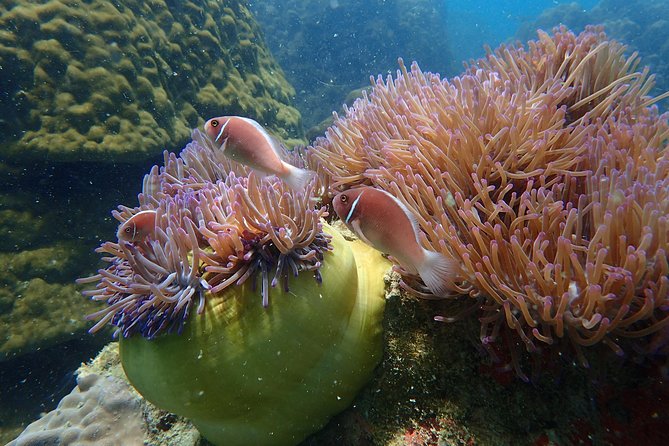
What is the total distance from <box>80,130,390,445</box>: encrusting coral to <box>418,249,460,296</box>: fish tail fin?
2.12ft

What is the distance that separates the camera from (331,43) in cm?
1920

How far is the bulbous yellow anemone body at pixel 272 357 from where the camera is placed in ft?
6.64

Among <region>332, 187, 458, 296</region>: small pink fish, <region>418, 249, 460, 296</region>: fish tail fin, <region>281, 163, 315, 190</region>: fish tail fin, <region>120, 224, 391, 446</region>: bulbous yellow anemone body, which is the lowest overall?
<region>120, 224, 391, 446</region>: bulbous yellow anemone body

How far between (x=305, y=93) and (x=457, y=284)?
57.0 ft

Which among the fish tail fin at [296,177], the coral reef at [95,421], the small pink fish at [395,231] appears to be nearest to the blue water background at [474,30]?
the fish tail fin at [296,177]

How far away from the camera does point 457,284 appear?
6.66ft

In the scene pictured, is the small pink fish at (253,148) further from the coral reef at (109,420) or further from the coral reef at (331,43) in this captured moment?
the coral reef at (331,43)

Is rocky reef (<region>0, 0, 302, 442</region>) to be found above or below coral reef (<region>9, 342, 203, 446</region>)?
above

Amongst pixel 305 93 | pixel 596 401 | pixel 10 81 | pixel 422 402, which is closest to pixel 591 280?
pixel 596 401

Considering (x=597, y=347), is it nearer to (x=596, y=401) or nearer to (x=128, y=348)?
(x=596, y=401)

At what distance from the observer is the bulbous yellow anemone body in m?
2.02

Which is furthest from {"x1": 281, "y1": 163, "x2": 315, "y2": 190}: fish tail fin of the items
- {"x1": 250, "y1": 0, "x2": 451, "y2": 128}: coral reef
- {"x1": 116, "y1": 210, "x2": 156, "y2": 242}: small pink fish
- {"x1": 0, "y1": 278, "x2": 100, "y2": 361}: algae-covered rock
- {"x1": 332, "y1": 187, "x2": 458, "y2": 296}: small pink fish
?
{"x1": 250, "y1": 0, "x2": 451, "y2": 128}: coral reef

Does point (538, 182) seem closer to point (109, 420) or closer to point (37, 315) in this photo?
point (109, 420)

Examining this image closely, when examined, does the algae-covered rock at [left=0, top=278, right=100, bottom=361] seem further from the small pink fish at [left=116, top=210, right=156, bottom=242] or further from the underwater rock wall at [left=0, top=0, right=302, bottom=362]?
the small pink fish at [left=116, top=210, right=156, bottom=242]
